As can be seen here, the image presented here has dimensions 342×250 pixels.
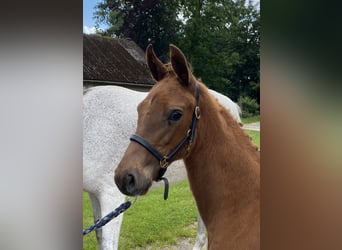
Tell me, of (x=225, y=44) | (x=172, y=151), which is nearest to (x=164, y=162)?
(x=172, y=151)

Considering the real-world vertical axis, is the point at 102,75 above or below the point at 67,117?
above

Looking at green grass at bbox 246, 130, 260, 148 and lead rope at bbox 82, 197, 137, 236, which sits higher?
green grass at bbox 246, 130, 260, 148

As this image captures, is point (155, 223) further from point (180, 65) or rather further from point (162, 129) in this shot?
point (180, 65)

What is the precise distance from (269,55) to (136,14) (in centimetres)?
54

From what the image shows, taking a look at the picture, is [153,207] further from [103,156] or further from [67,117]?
[67,117]

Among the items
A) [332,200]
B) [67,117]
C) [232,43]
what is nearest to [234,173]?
[332,200]

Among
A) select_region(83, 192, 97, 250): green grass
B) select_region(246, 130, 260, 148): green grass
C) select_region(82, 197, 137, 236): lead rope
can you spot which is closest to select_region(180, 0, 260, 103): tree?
select_region(246, 130, 260, 148): green grass

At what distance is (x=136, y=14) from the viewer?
1603mm

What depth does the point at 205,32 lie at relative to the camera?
5.04 ft

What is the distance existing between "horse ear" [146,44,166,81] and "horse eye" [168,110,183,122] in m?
0.14

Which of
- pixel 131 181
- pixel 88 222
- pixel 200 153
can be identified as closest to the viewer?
pixel 131 181

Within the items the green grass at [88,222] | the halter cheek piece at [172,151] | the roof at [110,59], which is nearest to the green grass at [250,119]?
the halter cheek piece at [172,151]

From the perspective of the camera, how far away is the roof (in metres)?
1.56

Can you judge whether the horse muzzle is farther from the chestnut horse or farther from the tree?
the tree
